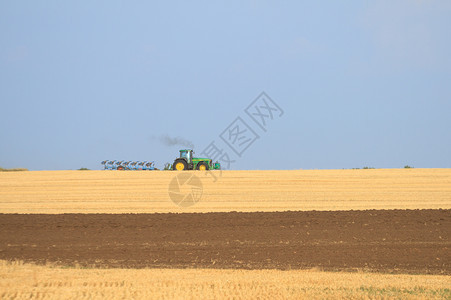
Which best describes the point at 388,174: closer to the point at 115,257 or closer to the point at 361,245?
the point at 361,245

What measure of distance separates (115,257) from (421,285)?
8039 millimetres

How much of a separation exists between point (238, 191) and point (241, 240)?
37.4 ft

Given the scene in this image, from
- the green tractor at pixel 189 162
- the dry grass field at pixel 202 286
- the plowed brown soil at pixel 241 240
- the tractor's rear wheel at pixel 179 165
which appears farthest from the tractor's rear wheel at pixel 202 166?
the dry grass field at pixel 202 286

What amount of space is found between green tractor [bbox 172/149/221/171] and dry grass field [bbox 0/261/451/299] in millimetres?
24916

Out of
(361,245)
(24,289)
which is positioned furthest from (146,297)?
(361,245)

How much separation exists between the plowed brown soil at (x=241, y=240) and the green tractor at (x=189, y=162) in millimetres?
14679

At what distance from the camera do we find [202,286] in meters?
8.68

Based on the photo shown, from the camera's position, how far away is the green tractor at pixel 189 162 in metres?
35.3

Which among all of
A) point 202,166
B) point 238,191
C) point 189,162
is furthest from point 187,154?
point 238,191

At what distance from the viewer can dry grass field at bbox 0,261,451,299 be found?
8102mm

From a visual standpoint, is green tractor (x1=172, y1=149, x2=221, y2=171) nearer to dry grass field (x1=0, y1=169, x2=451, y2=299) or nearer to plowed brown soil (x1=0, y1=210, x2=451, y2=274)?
dry grass field (x1=0, y1=169, x2=451, y2=299)

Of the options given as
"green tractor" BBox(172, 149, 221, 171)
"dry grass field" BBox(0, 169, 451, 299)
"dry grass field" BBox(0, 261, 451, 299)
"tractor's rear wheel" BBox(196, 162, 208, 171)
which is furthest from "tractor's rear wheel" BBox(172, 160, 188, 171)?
"dry grass field" BBox(0, 261, 451, 299)

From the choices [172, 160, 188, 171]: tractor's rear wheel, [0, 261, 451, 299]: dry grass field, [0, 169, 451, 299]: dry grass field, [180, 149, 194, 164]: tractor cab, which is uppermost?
[0, 261, 451, 299]: dry grass field

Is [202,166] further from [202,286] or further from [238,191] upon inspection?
[202,286]
